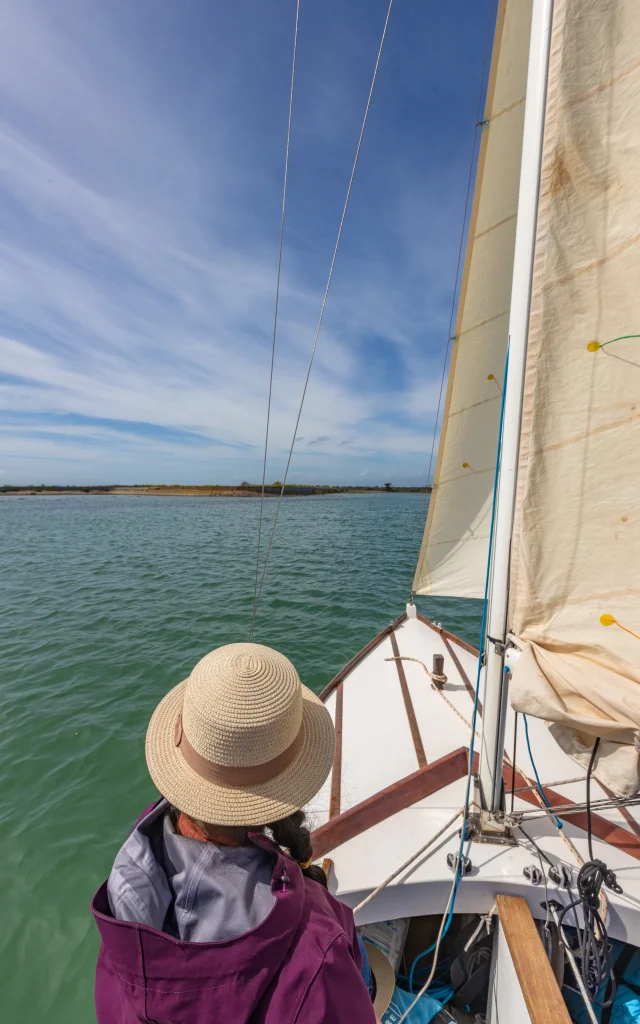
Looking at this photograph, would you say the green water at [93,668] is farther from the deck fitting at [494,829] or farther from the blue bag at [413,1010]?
the deck fitting at [494,829]

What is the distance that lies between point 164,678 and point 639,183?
24.6ft

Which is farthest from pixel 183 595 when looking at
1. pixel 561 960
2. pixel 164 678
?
pixel 561 960

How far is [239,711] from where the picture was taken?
1177mm

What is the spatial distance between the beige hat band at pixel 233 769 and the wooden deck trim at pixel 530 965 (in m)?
1.56

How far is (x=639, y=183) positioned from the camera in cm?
165

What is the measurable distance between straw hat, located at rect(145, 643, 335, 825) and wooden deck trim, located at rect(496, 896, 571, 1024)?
4.82 ft

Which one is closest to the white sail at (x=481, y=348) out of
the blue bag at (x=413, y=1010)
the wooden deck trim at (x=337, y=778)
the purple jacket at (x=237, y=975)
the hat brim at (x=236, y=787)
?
the wooden deck trim at (x=337, y=778)

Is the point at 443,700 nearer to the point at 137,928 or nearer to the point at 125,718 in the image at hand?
the point at 137,928

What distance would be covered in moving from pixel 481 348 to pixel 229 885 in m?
4.44

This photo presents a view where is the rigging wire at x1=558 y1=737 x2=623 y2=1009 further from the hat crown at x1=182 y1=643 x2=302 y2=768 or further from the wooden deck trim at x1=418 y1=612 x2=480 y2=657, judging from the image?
the wooden deck trim at x1=418 y1=612 x2=480 y2=657

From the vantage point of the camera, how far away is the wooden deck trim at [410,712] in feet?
11.1

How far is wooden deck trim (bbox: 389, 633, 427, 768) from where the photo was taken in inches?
134

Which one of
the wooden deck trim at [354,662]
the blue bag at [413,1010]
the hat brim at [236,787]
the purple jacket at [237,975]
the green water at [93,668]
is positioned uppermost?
the hat brim at [236,787]

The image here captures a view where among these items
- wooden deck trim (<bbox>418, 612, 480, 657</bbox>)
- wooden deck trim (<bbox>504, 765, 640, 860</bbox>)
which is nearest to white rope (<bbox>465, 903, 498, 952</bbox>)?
wooden deck trim (<bbox>504, 765, 640, 860</bbox>)
